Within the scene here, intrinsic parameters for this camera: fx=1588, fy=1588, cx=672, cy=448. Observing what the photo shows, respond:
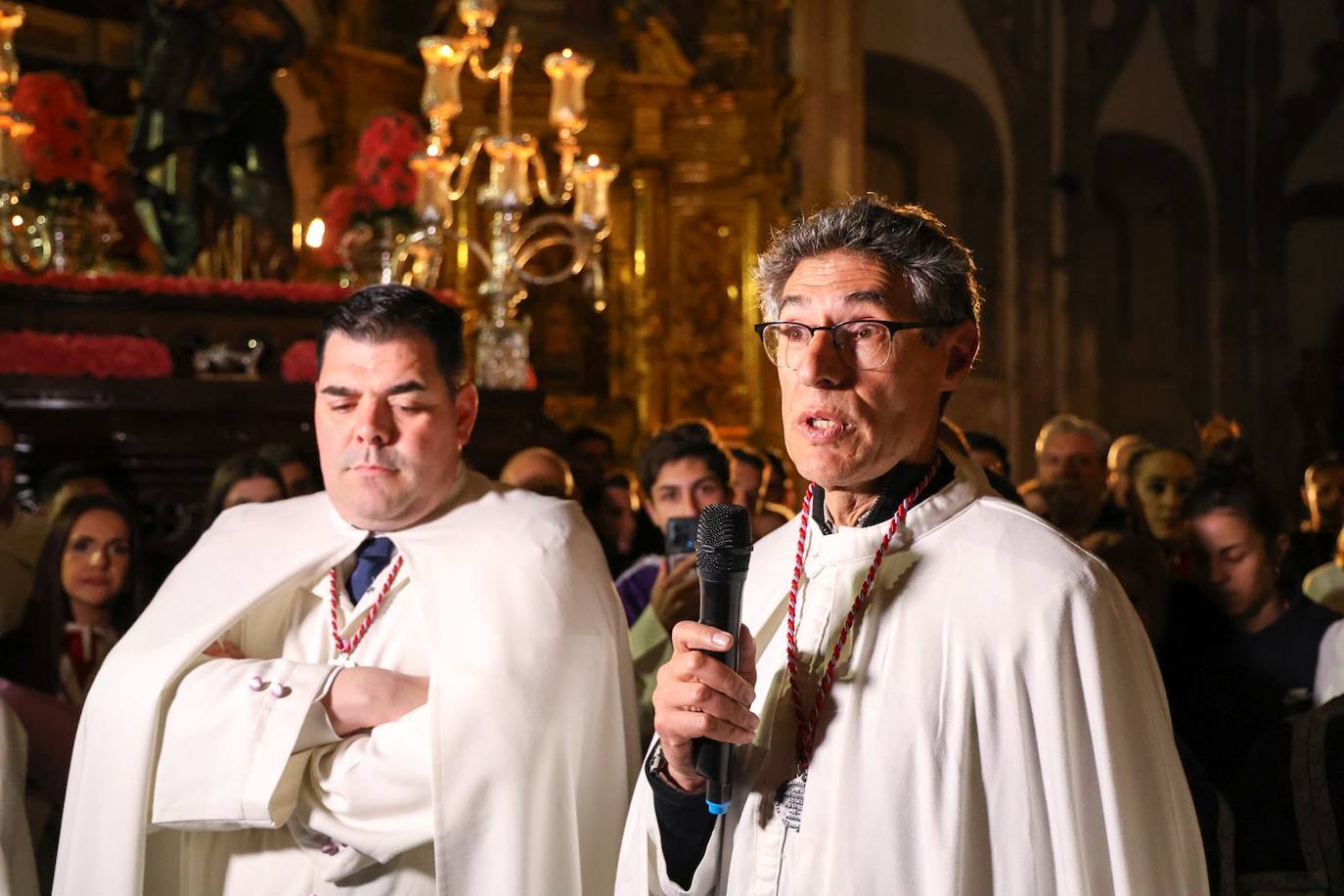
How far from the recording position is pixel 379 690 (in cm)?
280

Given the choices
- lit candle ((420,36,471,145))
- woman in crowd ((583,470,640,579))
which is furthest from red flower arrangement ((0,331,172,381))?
woman in crowd ((583,470,640,579))

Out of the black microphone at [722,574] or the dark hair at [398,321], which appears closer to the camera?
the black microphone at [722,574]

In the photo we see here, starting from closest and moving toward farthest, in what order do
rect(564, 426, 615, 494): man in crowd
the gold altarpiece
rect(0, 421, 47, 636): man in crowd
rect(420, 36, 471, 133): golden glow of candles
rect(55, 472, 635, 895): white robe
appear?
1. rect(55, 472, 635, 895): white robe
2. rect(0, 421, 47, 636): man in crowd
3. rect(564, 426, 615, 494): man in crowd
4. rect(420, 36, 471, 133): golden glow of candles
5. the gold altarpiece

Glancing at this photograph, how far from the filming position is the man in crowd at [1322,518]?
680cm

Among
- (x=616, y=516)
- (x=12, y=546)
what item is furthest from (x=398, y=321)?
(x=616, y=516)

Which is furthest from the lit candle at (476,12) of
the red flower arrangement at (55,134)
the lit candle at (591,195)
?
the red flower arrangement at (55,134)

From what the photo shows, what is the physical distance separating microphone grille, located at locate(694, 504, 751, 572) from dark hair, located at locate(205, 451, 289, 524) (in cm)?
347

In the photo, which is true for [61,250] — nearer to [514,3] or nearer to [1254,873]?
[514,3]

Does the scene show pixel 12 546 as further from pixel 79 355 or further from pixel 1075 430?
pixel 1075 430

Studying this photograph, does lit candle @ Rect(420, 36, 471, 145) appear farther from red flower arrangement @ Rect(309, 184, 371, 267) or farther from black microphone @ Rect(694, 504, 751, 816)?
black microphone @ Rect(694, 504, 751, 816)

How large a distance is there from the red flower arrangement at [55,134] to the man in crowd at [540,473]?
4.22m

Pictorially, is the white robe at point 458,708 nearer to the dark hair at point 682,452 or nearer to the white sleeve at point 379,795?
the white sleeve at point 379,795

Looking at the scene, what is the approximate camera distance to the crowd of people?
264 cm

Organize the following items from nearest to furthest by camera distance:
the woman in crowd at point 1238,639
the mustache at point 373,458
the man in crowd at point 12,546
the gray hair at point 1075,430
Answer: the mustache at point 373,458 → the woman in crowd at point 1238,639 → the man in crowd at point 12,546 → the gray hair at point 1075,430
